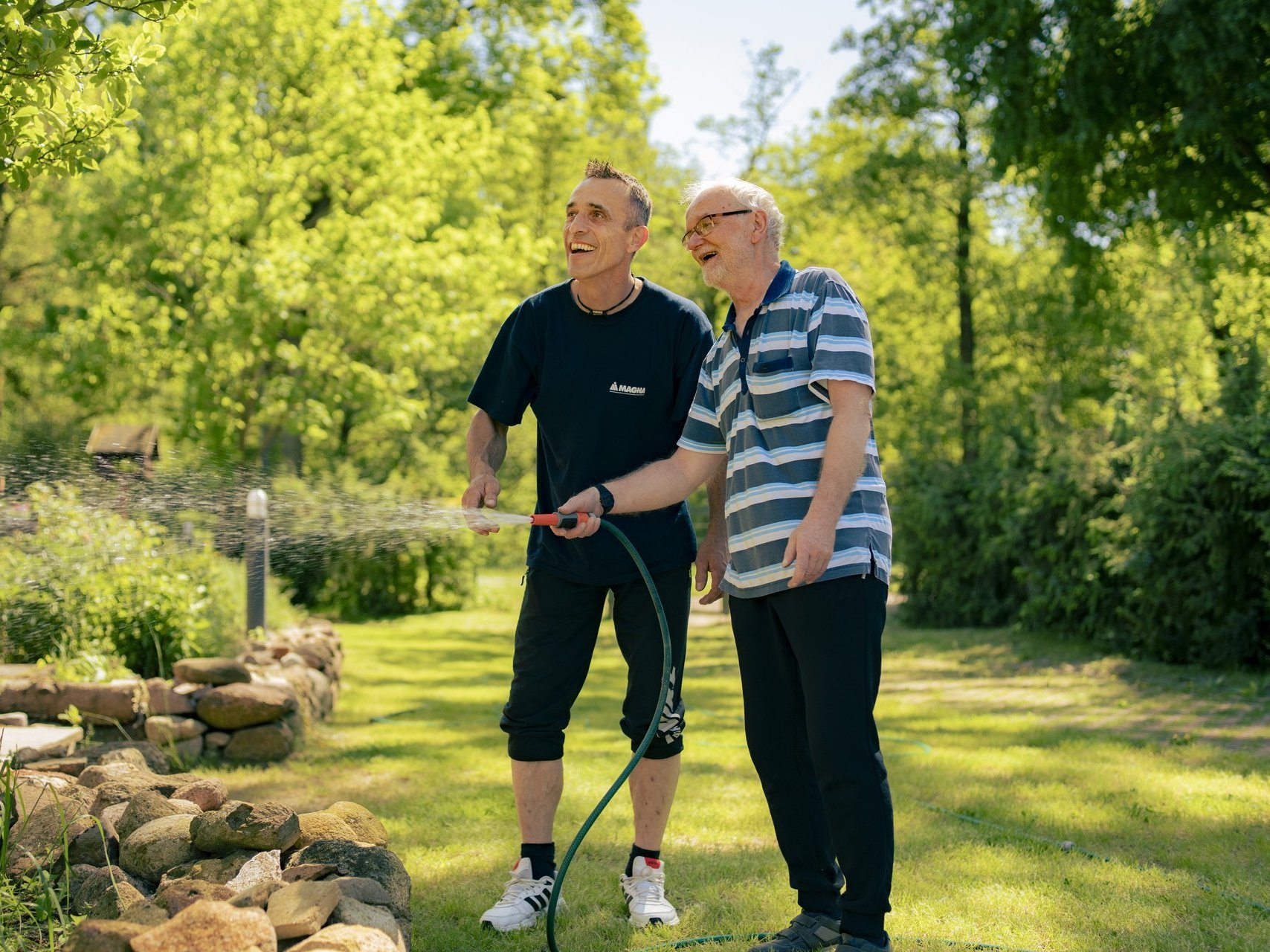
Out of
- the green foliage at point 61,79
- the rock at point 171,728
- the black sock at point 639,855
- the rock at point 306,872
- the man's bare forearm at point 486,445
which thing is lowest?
the black sock at point 639,855

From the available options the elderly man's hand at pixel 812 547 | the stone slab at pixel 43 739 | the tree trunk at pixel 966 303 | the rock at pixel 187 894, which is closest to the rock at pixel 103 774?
the stone slab at pixel 43 739

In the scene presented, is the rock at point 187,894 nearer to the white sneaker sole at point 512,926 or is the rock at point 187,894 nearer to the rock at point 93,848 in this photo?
the rock at point 93,848

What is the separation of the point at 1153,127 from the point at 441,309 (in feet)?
25.6

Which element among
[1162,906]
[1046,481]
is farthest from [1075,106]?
[1162,906]

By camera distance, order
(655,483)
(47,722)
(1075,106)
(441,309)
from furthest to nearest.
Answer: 1. (441,309)
2. (1075,106)
3. (47,722)
4. (655,483)

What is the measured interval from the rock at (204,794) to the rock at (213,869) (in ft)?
1.42

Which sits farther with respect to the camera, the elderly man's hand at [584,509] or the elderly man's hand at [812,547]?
the elderly man's hand at [584,509]

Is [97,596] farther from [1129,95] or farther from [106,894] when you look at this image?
[1129,95]

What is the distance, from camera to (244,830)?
9.97ft

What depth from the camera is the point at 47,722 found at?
5.13m

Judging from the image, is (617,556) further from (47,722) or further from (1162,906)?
(47,722)

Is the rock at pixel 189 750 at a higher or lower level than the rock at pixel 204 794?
lower

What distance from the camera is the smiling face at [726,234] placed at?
3.07 m

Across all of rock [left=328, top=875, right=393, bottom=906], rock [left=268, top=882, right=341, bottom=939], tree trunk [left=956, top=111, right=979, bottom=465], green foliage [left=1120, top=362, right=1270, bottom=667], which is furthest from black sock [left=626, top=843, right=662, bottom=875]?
tree trunk [left=956, top=111, right=979, bottom=465]
